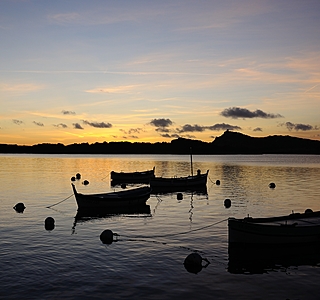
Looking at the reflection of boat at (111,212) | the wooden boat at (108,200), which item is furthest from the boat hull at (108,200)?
the reflection of boat at (111,212)

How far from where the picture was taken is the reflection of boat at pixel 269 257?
21.2 meters

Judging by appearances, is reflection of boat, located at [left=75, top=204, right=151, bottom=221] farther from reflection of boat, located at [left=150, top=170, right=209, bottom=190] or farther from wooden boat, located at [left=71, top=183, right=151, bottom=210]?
reflection of boat, located at [left=150, top=170, right=209, bottom=190]

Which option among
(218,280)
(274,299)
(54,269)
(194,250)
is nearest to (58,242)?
(54,269)

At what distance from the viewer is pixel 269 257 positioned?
76.6ft

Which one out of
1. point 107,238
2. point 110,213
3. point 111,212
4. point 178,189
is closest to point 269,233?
point 107,238

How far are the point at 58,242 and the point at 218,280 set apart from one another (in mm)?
12643

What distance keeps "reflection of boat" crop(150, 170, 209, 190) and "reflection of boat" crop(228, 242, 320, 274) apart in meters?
38.9

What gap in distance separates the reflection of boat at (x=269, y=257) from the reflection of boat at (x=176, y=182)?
38869 millimetres

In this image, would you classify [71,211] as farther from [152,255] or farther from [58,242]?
[152,255]

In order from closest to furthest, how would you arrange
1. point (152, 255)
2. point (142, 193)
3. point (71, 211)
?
point (152, 255), point (71, 211), point (142, 193)

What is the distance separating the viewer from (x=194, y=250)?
24250mm

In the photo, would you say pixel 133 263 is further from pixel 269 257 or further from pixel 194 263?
pixel 269 257

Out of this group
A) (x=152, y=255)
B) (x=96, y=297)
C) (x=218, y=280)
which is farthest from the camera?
(x=152, y=255)

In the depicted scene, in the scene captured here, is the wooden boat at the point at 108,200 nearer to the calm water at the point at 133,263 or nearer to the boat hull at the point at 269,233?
the calm water at the point at 133,263
